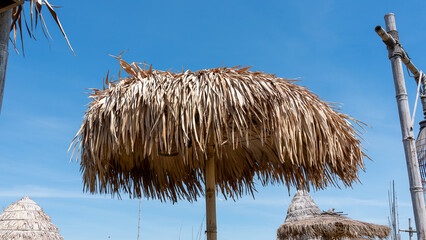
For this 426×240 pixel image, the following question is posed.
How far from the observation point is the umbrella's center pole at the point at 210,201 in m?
3.78

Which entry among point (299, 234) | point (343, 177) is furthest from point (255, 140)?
point (299, 234)

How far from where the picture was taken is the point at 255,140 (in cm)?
406

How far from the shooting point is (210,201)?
3891 mm

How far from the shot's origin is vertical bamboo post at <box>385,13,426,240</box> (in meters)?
3.07

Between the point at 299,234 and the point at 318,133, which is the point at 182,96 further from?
the point at 299,234

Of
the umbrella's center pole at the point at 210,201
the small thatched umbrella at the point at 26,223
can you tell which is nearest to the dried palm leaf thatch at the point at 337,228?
the umbrella's center pole at the point at 210,201

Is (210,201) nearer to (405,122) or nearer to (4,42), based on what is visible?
(405,122)

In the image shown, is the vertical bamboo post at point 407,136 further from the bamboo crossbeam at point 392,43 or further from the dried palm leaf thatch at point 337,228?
the dried palm leaf thatch at point 337,228

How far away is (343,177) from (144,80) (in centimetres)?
214

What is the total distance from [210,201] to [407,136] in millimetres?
1786

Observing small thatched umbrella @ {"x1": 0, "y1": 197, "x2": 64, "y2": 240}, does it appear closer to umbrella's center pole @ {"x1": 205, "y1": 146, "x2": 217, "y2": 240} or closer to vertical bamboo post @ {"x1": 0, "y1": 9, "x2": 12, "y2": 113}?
umbrella's center pole @ {"x1": 205, "y1": 146, "x2": 217, "y2": 240}

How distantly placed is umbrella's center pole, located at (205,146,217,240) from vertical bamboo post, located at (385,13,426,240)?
1.68 metres

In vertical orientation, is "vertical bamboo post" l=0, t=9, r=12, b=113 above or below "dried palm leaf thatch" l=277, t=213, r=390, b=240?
above

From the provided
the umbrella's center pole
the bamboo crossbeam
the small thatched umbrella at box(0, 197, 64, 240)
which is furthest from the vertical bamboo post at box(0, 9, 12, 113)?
the small thatched umbrella at box(0, 197, 64, 240)
